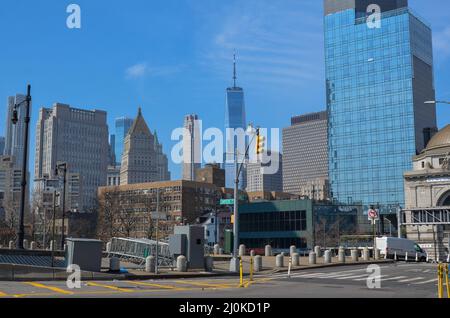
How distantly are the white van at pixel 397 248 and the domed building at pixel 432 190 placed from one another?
1576 inches

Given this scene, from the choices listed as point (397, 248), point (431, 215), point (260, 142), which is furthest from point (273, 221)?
point (260, 142)

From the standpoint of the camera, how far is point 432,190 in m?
109

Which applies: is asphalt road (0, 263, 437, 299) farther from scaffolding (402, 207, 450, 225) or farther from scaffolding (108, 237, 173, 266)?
scaffolding (402, 207, 450, 225)

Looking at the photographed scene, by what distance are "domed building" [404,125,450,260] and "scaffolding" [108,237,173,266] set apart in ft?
221

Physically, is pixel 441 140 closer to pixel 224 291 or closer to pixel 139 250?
pixel 139 250

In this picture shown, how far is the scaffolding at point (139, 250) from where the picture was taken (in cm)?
3794

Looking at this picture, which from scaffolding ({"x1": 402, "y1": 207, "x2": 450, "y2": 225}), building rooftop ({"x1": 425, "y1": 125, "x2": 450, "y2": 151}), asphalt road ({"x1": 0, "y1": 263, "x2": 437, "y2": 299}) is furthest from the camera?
building rooftop ({"x1": 425, "y1": 125, "x2": 450, "y2": 151})

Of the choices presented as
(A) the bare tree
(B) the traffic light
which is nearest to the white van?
(B) the traffic light

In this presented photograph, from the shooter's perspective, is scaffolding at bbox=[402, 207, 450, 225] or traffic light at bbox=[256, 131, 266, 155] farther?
scaffolding at bbox=[402, 207, 450, 225]

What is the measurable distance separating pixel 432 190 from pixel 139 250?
266 feet

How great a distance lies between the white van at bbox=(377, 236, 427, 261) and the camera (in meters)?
57.1

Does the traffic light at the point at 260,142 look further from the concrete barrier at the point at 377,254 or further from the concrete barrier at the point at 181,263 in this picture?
the concrete barrier at the point at 377,254

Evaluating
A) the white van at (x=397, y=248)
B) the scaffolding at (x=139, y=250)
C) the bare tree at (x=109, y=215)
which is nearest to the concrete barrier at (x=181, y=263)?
the scaffolding at (x=139, y=250)
